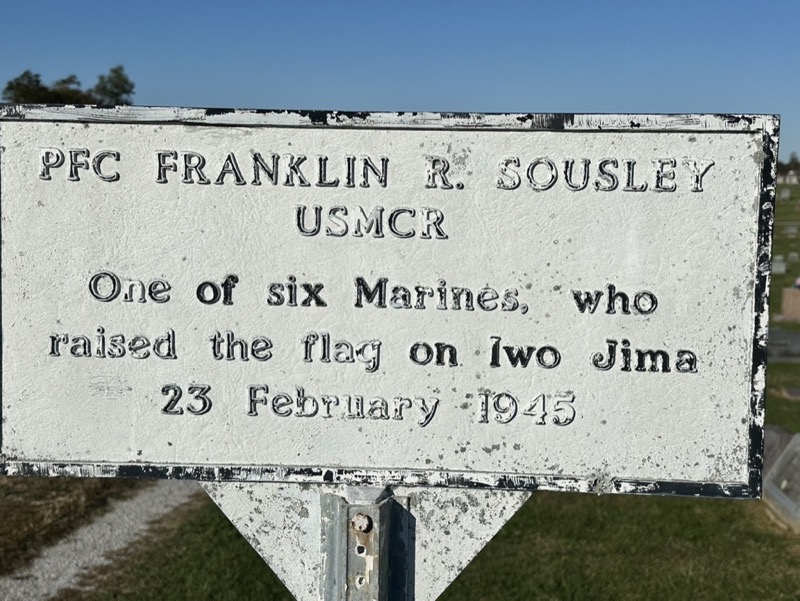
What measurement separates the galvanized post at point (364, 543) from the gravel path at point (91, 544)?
424 cm

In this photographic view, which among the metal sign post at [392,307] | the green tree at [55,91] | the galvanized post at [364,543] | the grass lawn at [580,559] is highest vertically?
the green tree at [55,91]

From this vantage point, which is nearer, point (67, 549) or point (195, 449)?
point (195, 449)

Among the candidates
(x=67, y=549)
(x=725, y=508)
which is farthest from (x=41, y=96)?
(x=725, y=508)

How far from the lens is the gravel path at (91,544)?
559 cm

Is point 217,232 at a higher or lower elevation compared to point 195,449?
higher

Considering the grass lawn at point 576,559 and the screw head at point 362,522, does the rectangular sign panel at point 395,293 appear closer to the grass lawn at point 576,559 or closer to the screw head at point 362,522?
the screw head at point 362,522

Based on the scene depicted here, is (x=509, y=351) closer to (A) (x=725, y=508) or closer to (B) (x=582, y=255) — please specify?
(B) (x=582, y=255)

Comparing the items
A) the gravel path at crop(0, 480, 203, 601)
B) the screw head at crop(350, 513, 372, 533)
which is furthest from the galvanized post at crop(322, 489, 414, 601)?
the gravel path at crop(0, 480, 203, 601)

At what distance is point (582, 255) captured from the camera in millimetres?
2008

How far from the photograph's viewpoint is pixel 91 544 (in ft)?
20.8

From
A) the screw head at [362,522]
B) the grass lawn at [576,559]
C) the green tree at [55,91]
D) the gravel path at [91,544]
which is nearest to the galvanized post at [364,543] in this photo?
the screw head at [362,522]

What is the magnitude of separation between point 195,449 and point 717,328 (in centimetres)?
138

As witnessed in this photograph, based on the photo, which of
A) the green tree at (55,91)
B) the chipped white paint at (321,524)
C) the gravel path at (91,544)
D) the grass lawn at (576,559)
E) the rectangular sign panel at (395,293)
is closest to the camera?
the rectangular sign panel at (395,293)

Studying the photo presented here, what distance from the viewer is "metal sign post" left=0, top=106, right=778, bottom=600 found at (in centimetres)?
199
